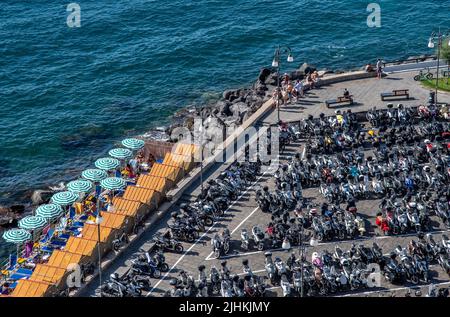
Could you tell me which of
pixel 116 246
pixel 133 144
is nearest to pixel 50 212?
pixel 116 246

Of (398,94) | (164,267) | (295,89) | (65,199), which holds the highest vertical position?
(295,89)

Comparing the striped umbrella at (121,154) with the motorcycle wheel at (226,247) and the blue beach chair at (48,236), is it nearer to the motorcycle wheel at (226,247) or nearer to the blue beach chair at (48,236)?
the blue beach chair at (48,236)

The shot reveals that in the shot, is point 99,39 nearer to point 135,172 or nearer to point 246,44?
point 246,44

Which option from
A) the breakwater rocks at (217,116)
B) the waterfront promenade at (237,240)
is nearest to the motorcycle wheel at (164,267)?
the waterfront promenade at (237,240)

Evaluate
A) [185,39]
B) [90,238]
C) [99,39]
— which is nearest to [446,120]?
[90,238]

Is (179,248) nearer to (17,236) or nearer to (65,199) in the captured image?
(65,199)

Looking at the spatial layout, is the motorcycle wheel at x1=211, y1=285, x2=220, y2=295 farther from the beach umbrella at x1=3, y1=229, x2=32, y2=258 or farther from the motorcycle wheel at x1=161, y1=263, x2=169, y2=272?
→ the beach umbrella at x1=3, y1=229, x2=32, y2=258

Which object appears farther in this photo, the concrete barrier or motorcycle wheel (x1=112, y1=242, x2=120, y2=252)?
the concrete barrier

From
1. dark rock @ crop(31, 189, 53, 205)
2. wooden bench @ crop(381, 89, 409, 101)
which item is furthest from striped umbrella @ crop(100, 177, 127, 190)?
wooden bench @ crop(381, 89, 409, 101)
